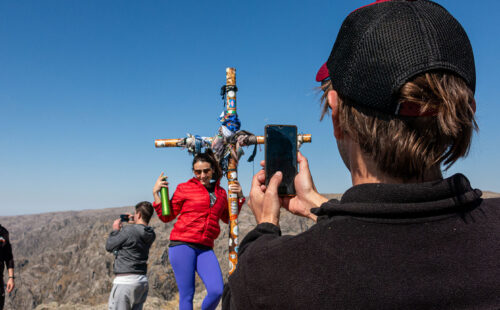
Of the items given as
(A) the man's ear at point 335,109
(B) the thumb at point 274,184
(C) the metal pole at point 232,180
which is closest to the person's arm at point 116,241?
(C) the metal pole at point 232,180

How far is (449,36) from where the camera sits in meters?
0.90

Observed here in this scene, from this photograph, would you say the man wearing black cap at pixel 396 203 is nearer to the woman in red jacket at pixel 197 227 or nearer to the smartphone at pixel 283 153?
the smartphone at pixel 283 153

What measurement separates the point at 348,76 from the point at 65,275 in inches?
1000

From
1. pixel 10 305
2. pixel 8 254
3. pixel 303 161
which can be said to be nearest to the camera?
pixel 303 161

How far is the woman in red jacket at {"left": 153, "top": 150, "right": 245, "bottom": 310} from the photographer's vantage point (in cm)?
439

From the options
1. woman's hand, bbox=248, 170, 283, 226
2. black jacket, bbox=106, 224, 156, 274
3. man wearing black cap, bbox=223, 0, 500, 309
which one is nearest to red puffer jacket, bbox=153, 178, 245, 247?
black jacket, bbox=106, 224, 156, 274

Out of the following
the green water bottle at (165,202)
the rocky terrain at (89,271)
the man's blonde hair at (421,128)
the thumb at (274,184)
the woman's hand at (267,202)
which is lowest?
the rocky terrain at (89,271)

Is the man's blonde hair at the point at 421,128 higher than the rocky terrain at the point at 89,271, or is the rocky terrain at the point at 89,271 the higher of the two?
the man's blonde hair at the point at 421,128

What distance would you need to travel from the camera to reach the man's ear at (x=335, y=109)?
101 centimetres

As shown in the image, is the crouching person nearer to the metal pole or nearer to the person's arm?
the person's arm

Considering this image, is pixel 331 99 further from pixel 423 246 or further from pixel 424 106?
pixel 423 246

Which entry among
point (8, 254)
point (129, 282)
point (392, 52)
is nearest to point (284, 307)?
point (392, 52)

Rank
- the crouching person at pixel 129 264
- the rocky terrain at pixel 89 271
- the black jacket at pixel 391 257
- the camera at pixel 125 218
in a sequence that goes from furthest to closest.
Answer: the rocky terrain at pixel 89 271, the camera at pixel 125 218, the crouching person at pixel 129 264, the black jacket at pixel 391 257

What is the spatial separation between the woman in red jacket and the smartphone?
275 cm
